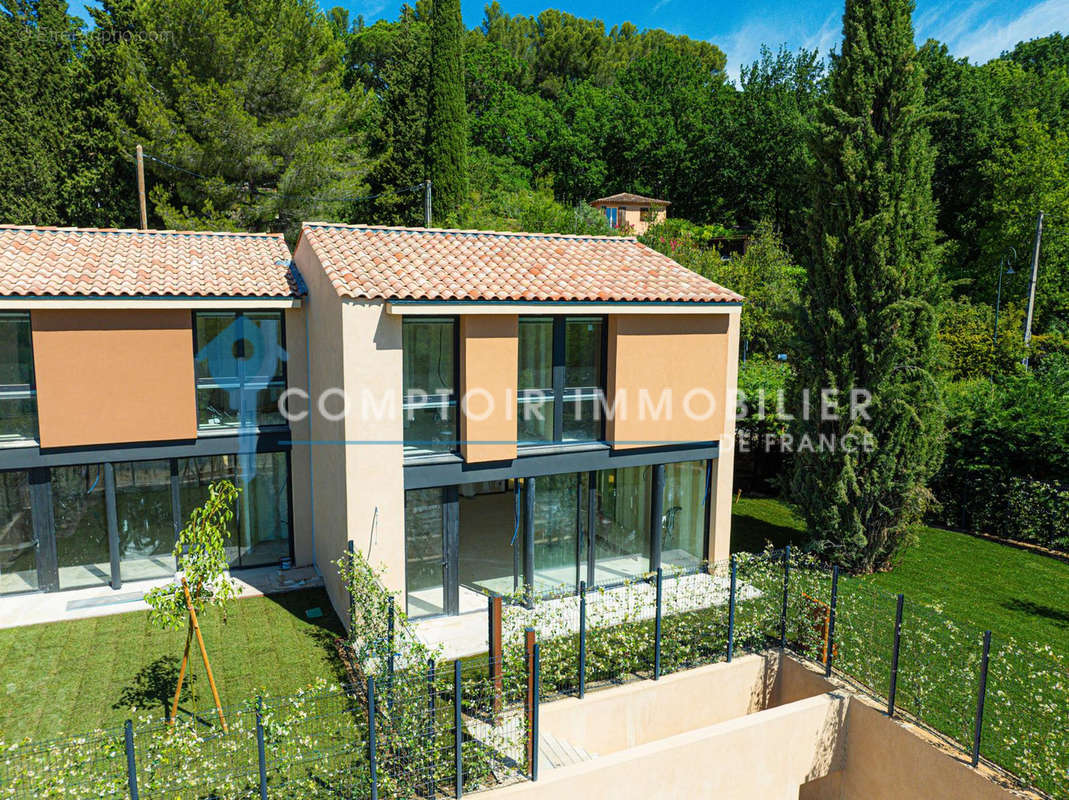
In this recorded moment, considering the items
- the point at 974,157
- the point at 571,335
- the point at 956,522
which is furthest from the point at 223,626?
the point at 974,157

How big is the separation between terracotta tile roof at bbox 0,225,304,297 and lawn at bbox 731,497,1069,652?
40.2 ft

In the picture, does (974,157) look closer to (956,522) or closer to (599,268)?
(956,522)

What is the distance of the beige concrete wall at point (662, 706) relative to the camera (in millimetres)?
10688

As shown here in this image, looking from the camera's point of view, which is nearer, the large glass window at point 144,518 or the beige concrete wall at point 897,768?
the beige concrete wall at point 897,768

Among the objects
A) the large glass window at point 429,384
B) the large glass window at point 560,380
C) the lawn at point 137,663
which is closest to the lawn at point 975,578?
the large glass window at point 560,380

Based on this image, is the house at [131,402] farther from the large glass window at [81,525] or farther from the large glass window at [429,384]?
the large glass window at [429,384]

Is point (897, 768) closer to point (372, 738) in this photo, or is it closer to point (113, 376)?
point (372, 738)

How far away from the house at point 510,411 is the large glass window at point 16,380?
16.4 feet

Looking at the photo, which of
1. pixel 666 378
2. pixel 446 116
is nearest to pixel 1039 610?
pixel 666 378

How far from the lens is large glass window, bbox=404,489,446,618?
44.0 ft

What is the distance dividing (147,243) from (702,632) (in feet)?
46.2

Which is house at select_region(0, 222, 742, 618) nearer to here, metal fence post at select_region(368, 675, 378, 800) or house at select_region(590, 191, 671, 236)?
metal fence post at select_region(368, 675, 378, 800)

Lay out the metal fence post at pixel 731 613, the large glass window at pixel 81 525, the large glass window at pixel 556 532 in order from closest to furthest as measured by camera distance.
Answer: the metal fence post at pixel 731 613, the large glass window at pixel 81 525, the large glass window at pixel 556 532

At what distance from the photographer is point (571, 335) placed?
1443 cm
